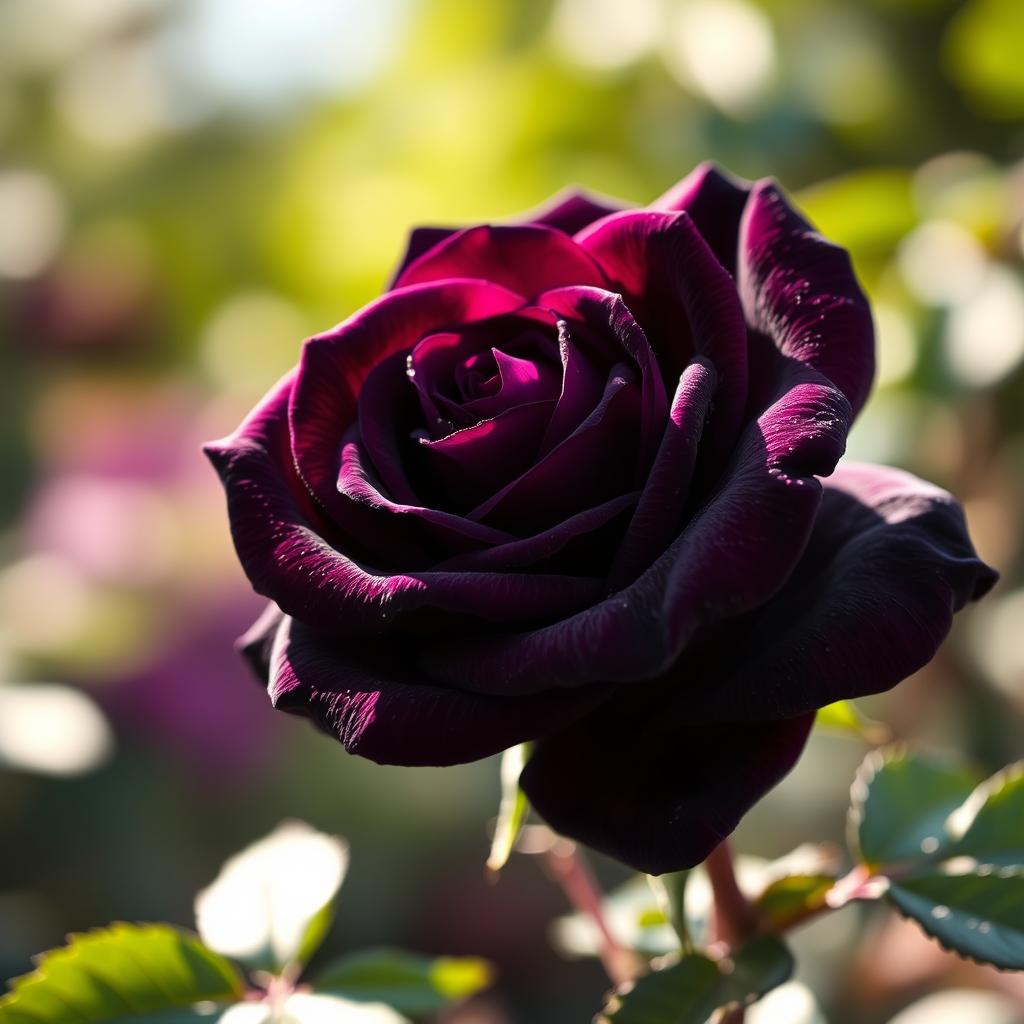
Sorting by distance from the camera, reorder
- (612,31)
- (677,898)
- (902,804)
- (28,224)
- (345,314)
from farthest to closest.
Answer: (28,224), (345,314), (612,31), (902,804), (677,898)

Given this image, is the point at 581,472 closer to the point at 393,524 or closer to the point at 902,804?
the point at 393,524

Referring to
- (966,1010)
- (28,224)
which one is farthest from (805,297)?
(28,224)

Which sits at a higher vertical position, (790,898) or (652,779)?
(652,779)

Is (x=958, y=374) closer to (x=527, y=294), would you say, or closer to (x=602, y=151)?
(x=527, y=294)

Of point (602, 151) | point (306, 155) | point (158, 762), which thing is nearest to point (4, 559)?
point (158, 762)

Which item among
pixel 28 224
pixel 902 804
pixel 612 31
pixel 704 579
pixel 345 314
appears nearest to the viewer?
pixel 704 579

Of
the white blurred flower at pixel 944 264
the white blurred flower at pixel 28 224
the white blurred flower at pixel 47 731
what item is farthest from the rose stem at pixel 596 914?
the white blurred flower at pixel 28 224
